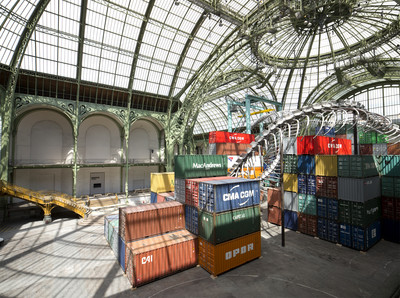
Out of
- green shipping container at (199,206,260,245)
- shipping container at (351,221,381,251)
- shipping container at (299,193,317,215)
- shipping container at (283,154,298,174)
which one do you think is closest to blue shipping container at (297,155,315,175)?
shipping container at (283,154,298,174)

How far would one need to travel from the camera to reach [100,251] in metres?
19.5

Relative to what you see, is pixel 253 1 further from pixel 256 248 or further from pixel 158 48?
pixel 256 248

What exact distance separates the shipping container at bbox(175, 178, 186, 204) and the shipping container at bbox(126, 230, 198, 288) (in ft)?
10.2

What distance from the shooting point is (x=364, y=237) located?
18.3 metres

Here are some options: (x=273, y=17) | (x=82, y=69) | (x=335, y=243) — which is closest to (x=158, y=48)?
(x=82, y=69)

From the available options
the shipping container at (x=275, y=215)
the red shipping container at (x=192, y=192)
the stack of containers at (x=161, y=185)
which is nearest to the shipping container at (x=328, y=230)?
the shipping container at (x=275, y=215)

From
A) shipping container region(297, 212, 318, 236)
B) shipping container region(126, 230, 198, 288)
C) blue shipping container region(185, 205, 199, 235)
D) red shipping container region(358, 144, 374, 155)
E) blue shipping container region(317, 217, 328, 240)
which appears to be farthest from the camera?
red shipping container region(358, 144, 374, 155)

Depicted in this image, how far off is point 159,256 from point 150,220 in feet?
9.81

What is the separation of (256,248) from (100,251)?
13.8 metres

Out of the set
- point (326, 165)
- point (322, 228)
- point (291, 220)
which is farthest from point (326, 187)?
point (291, 220)

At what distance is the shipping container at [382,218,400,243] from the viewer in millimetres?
20219

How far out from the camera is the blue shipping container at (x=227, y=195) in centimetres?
1558

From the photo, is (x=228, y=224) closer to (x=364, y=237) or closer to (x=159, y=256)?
(x=159, y=256)

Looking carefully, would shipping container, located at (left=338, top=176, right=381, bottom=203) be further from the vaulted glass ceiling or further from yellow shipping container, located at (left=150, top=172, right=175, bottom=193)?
yellow shipping container, located at (left=150, top=172, right=175, bottom=193)
